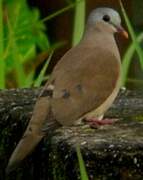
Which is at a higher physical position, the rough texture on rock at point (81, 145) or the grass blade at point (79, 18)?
the grass blade at point (79, 18)

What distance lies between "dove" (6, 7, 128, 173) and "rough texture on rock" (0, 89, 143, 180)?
2.8 inches

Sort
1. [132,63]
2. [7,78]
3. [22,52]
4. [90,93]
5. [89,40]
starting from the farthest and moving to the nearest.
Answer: [132,63], [22,52], [7,78], [89,40], [90,93]

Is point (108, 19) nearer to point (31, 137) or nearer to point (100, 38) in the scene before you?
point (100, 38)

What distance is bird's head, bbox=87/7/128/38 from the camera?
6.30m

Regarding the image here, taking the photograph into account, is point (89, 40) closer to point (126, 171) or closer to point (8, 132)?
point (8, 132)

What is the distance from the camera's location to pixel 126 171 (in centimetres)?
510

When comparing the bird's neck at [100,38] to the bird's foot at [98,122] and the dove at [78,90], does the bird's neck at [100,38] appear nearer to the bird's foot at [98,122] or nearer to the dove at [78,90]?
the dove at [78,90]

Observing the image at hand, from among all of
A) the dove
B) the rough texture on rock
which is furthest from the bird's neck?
the rough texture on rock

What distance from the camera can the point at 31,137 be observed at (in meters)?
5.39

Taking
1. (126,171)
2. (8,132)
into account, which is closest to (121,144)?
(126,171)

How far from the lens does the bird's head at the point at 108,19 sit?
6.30 meters

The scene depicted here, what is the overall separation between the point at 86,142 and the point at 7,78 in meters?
2.02

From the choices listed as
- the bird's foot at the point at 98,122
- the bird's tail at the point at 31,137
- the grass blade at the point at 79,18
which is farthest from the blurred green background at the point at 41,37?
the bird's tail at the point at 31,137

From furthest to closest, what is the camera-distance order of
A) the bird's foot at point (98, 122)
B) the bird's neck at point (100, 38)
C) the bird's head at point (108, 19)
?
the bird's head at point (108, 19), the bird's neck at point (100, 38), the bird's foot at point (98, 122)
